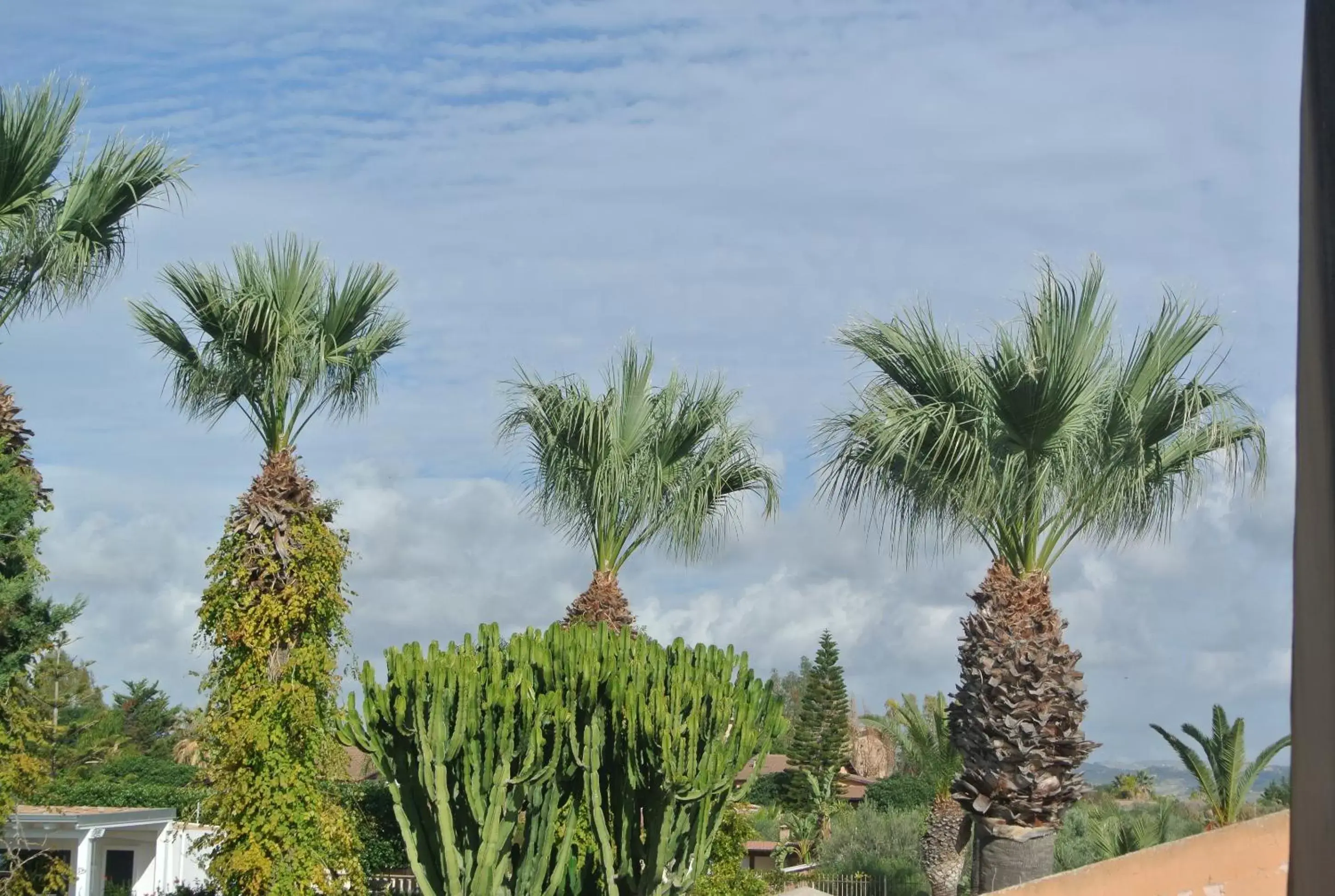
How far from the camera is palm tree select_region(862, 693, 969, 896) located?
21.5 meters

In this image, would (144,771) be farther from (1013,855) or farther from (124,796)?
(1013,855)

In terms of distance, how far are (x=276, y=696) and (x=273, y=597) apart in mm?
1129

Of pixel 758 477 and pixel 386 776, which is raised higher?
pixel 758 477

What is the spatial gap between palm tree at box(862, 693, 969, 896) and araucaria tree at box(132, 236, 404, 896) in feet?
24.0

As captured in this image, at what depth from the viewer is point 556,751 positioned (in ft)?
40.2

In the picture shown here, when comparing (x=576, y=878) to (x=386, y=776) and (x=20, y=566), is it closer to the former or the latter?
(x=386, y=776)

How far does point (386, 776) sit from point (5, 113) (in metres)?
7.96

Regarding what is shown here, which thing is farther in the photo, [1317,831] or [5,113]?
[5,113]

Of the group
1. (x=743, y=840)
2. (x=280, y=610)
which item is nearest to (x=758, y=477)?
(x=743, y=840)

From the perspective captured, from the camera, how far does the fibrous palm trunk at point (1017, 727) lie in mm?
13336

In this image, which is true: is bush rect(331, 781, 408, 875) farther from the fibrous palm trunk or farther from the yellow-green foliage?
the fibrous palm trunk

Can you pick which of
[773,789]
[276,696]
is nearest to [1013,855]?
[276,696]

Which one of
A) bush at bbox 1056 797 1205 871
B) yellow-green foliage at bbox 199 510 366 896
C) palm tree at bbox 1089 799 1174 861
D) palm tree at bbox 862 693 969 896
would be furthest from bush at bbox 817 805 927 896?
yellow-green foliage at bbox 199 510 366 896

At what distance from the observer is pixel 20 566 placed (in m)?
16.3
